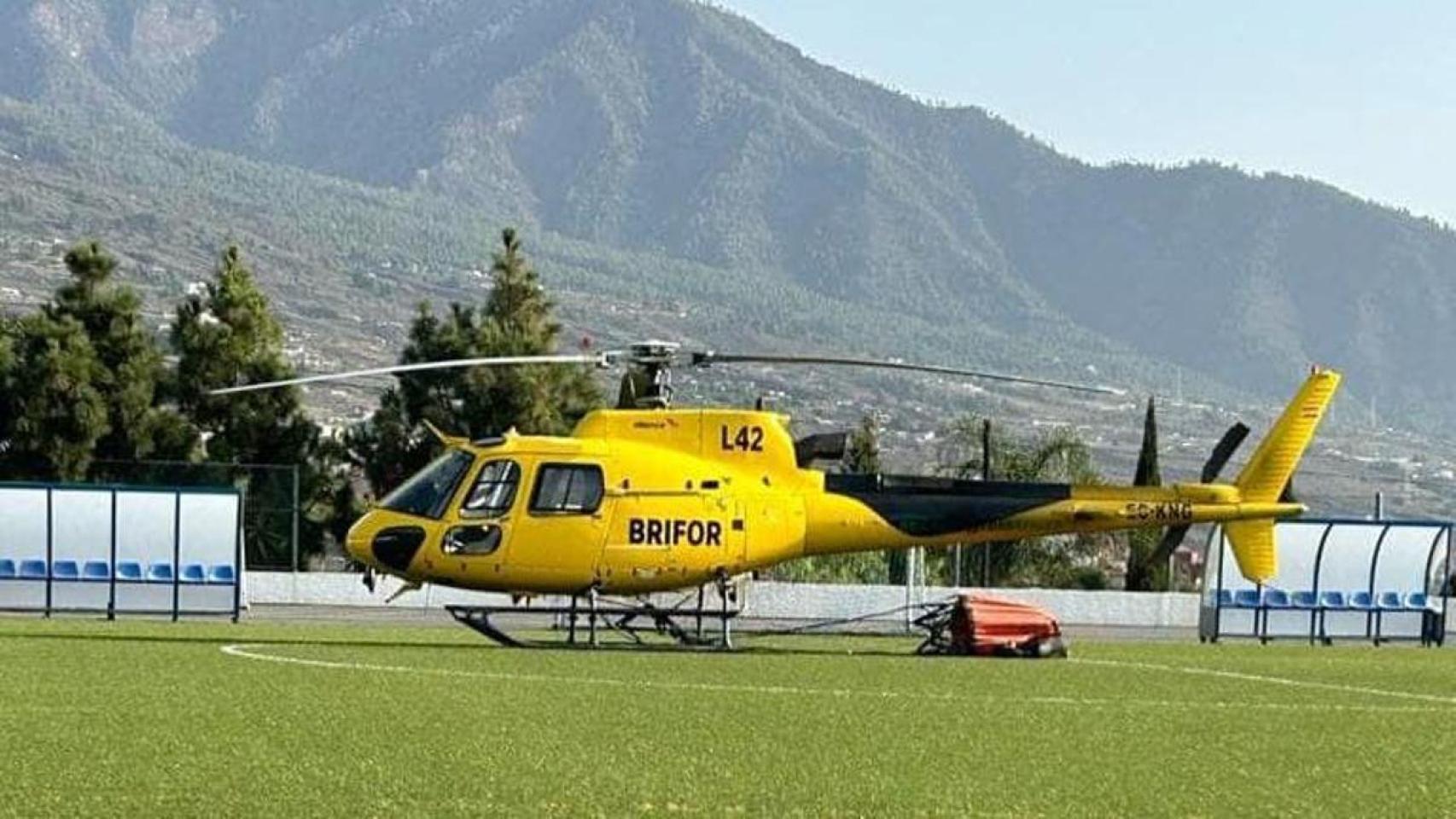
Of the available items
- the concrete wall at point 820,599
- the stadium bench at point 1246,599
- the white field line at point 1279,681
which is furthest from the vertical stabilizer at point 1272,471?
the concrete wall at point 820,599

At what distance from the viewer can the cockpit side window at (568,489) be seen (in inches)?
1223

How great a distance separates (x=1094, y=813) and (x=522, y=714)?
644 cm

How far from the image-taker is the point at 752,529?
3164cm

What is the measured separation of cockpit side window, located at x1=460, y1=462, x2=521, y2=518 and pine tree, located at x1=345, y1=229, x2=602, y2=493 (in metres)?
36.5

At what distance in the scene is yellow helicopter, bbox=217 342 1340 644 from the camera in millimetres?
30984

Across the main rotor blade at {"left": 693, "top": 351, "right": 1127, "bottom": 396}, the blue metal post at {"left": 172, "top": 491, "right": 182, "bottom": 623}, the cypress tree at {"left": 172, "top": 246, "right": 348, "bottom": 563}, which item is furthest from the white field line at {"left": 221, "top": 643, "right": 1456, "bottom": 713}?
the cypress tree at {"left": 172, "top": 246, "right": 348, "bottom": 563}

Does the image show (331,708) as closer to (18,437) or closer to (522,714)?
(522,714)

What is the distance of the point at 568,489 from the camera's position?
31.1 m

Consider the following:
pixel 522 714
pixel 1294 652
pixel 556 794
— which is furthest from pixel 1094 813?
pixel 1294 652

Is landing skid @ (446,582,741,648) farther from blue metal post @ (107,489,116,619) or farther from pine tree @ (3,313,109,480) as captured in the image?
pine tree @ (3,313,109,480)

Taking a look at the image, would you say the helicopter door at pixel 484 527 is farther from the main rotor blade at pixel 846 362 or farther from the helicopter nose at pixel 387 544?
the main rotor blade at pixel 846 362

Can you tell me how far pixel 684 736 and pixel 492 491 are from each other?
524 inches

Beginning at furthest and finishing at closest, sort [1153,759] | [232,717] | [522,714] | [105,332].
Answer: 1. [105,332]
2. [522,714]
3. [232,717]
4. [1153,759]

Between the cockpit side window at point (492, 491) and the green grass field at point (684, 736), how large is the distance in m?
2.00
